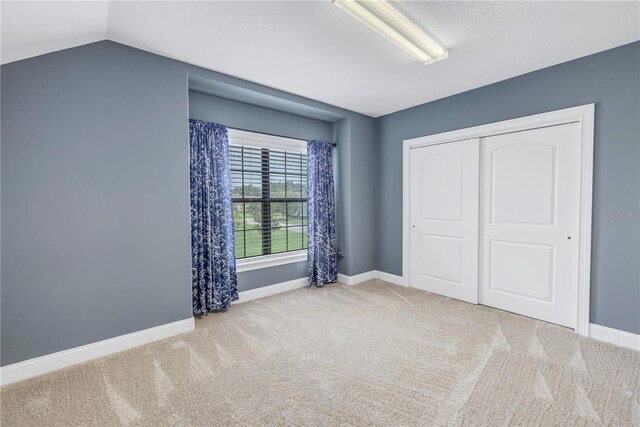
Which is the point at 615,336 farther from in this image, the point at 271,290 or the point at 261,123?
the point at 261,123

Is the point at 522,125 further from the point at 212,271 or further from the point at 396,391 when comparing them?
the point at 212,271

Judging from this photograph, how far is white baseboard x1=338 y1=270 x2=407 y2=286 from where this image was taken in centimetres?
422

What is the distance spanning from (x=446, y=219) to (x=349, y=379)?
2464 mm

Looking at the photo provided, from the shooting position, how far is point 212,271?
3.15 m

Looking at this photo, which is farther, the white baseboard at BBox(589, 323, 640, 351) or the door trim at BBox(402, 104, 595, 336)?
the door trim at BBox(402, 104, 595, 336)

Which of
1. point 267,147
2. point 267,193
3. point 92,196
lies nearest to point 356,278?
point 267,193

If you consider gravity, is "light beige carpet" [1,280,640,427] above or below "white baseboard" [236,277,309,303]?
below

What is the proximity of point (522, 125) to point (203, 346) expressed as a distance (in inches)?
149

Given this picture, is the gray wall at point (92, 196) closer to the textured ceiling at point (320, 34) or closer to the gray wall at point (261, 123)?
the textured ceiling at point (320, 34)

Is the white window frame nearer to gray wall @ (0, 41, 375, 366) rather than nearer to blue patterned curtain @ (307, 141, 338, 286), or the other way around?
blue patterned curtain @ (307, 141, 338, 286)

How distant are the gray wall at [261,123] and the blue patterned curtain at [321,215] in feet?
0.59

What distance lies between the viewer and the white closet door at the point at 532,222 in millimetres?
2729

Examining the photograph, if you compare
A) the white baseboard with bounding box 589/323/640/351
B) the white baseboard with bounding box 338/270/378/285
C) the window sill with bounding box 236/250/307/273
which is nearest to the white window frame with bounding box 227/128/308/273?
the window sill with bounding box 236/250/307/273

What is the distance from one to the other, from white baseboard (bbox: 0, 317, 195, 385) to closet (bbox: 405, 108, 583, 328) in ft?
10.1
